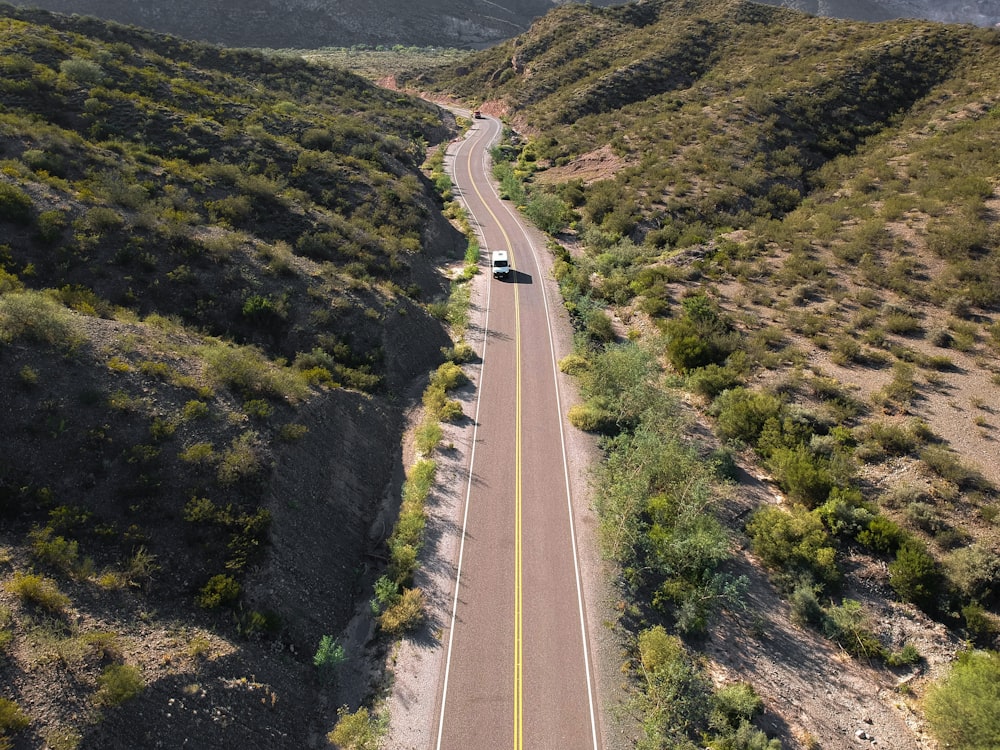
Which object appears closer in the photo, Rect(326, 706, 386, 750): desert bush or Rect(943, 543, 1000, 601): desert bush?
Rect(326, 706, 386, 750): desert bush

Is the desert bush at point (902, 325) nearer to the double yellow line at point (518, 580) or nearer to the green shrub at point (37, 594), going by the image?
the double yellow line at point (518, 580)

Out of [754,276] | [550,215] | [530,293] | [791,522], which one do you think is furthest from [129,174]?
[754,276]

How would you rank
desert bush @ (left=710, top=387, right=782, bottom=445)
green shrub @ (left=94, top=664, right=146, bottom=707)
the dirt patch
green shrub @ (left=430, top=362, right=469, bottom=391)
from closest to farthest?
green shrub @ (left=94, top=664, right=146, bottom=707) < desert bush @ (left=710, top=387, right=782, bottom=445) < green shrub @ (left=430, top=362, right=469, bottom=391) < the dirt patch

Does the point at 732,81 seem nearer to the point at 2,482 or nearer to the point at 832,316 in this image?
the point at 832,316

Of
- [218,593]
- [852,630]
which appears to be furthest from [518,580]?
[852,630]

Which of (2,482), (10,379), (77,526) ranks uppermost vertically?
(10,379)

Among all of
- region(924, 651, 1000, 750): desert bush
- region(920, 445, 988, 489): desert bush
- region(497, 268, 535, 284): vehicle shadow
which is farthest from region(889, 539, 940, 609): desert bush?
region(497, 268, 535, 284): vehicle shadow

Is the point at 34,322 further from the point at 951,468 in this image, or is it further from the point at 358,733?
the point at 951,468

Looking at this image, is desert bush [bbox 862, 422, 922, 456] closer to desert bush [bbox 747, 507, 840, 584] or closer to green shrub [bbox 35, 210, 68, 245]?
desert bush [bbox 747, 507, 840, 584]
